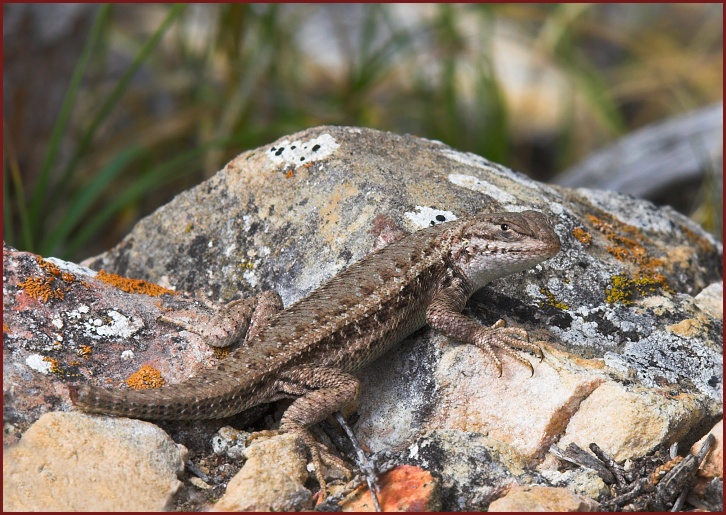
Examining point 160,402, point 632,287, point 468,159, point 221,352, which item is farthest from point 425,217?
point 160,402

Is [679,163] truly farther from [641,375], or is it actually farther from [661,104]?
[641,375]

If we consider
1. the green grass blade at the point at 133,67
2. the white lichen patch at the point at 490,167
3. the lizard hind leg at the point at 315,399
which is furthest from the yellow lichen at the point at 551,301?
the green grass blade at the point at 133,67

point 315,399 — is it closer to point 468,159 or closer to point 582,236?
point 582,236

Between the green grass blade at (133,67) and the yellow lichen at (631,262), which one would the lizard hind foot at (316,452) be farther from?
the green grass blade at (133,67)

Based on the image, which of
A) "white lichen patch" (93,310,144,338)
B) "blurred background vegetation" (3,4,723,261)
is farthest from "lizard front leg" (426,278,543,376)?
"blurred background vegetation" (3,4,723,261)

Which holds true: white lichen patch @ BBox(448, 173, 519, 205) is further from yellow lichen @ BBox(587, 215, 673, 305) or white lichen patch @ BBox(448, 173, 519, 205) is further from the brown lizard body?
yellow lichen @ BBox(587, 215, 673, 305)

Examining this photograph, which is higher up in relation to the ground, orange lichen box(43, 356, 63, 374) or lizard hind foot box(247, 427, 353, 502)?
orange lichen box(43, 356, 63, 374)
